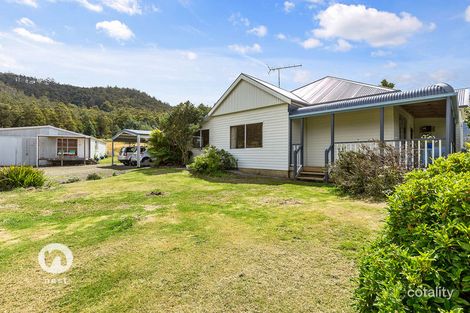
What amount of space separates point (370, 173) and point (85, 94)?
78.2m

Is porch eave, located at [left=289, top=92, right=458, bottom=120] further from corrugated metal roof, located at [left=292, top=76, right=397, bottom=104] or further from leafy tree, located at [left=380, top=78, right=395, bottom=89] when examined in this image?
leafy tree, located at [left=380, top=78, right=395, bottom=89]

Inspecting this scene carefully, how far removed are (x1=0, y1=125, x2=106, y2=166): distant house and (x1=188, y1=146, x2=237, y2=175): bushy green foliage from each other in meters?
17.7

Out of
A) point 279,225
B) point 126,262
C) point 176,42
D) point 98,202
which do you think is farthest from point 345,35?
point 126,262

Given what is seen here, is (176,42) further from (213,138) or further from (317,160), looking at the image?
(317,160)

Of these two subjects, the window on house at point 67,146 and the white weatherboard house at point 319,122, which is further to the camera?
the window on house at point 67,146

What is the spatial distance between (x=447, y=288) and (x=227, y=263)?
2.39 meters

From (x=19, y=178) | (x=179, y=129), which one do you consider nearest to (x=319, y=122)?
Result: (x=179, y=129)

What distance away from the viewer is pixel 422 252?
131 cm

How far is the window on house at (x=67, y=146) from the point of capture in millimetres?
25016

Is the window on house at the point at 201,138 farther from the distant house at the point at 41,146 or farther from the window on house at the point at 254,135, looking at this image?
the distant house at the point at 41,146

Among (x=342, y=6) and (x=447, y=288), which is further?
(x=342, y=6)

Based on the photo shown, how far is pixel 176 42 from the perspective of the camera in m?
12.8

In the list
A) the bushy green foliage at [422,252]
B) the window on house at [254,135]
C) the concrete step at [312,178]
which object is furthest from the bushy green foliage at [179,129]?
the bushy green foliage at [422,252]

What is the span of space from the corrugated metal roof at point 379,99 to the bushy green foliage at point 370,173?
1.88 meters
